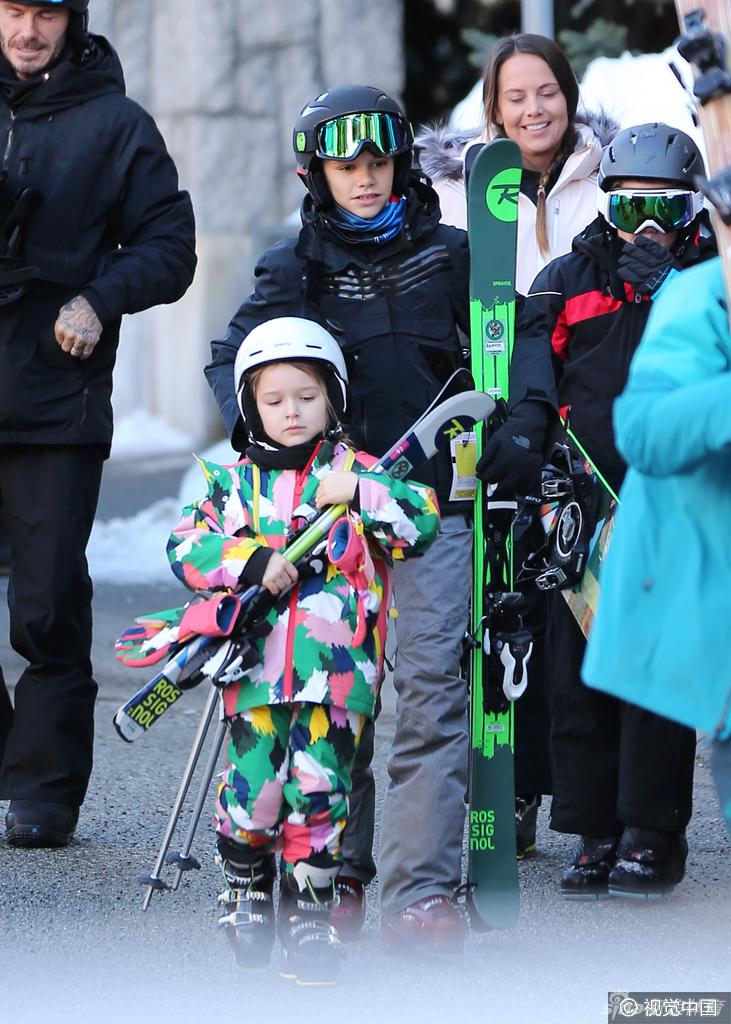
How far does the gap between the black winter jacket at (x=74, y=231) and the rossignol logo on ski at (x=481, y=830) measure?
1553 mm

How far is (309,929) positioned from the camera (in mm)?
3883

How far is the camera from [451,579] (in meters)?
4.32

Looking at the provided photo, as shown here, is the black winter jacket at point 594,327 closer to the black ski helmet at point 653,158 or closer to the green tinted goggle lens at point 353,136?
the black ski helmet at point 653,158

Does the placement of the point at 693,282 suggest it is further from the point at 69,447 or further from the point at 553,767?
the point at 69,447

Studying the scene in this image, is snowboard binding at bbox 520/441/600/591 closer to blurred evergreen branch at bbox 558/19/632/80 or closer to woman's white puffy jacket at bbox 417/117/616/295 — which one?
woman's white puffy jacket at bbox 417/117/616/295

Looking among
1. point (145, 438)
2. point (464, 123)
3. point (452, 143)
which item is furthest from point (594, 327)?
point (145, 438)

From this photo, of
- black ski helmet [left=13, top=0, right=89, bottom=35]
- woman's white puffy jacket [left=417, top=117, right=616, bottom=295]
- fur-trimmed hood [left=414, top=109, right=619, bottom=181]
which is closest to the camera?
black ski helmet [left=13, top=0, right=89, bottom=35]

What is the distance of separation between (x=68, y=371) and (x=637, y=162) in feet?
5.33

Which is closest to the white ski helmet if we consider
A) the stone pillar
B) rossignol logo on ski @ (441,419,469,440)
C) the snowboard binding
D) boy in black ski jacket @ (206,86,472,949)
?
boy in black ski jacket @ (206,86,472,949)

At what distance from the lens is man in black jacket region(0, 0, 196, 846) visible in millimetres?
5035

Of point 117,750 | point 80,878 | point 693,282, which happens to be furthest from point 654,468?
point 117,750

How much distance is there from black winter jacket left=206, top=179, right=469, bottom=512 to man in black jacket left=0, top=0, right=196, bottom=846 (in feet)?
2.54

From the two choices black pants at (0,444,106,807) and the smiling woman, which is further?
the smiling woman

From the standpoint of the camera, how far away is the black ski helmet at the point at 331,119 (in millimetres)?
4371
